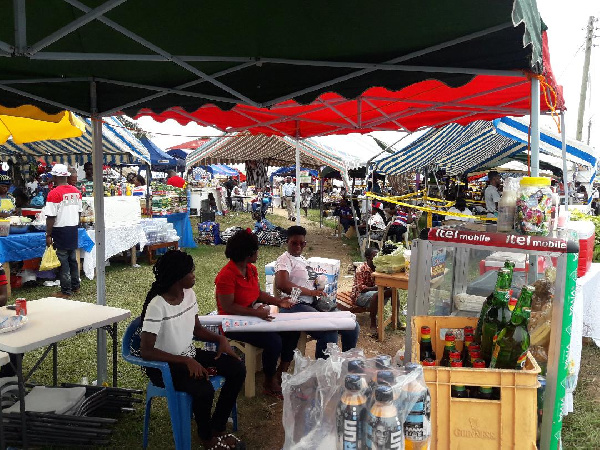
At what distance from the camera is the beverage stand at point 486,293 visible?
2.02m

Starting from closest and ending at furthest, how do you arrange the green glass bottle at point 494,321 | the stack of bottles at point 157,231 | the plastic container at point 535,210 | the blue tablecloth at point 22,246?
the green glass bottle at point 494,321
the plastic container at point 535,210
the blue tablecloth at point 22,246
the stack of bottles at point 157,231

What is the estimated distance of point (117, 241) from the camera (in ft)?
27.7

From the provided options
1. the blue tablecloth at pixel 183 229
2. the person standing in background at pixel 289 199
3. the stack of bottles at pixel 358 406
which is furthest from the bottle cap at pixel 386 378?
the person standing in background at pixel 289 199

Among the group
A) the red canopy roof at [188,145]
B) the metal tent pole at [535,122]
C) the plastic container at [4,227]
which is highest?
the red canopy roof at [188,145]

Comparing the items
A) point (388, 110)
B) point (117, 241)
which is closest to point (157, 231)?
point (117, 241)

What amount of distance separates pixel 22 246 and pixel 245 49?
19.4 ft

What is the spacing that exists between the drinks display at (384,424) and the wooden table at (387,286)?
12.3ft

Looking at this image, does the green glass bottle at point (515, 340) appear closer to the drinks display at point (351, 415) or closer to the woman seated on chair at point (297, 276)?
the drinks display at point (351, 415)

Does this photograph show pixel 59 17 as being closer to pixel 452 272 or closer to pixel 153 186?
pixel 452 272

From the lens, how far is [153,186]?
39.9 ft

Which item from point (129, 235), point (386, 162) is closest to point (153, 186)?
point (129, 235)

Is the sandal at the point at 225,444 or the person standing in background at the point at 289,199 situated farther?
the person standing in background at the point at 289,199

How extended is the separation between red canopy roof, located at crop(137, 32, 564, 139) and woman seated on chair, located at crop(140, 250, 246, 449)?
7.93 feet

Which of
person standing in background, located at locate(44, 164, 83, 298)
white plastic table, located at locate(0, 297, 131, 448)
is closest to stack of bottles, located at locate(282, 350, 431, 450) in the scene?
white plastic table, located at locate(0, 297, 131, 448)
